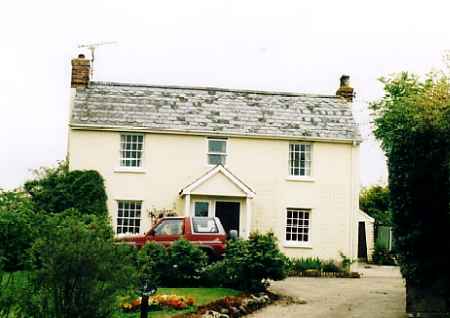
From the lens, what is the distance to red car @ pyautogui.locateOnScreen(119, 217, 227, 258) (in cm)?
2378

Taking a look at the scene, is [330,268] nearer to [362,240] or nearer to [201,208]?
[201,208]

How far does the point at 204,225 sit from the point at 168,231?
1.19m

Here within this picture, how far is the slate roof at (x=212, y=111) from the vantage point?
31.3 meters

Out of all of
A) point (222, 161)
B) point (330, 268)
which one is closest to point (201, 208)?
point (222, 161)

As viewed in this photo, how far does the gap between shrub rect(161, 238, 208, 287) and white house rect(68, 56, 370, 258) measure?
27.5 feet

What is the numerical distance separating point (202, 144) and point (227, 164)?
1.35 meters

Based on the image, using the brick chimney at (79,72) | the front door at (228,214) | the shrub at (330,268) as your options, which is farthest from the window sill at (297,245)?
the brick chimney at (79,72)

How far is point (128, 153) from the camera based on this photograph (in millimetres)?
31109

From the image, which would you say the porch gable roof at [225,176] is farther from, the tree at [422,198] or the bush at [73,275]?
the bush at [73,275]

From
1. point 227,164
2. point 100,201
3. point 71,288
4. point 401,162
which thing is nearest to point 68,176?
point 100,201

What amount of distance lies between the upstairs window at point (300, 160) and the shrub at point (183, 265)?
11.2m

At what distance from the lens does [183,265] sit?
70.4 feet

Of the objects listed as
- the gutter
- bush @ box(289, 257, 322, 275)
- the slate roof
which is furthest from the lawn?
the slate roof

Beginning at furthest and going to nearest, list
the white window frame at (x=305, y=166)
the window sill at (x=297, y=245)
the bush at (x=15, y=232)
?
the white window frame at (x=305, y=166)
the window sill at (x=297, y=245)
the bush at (x=15, y=232)
